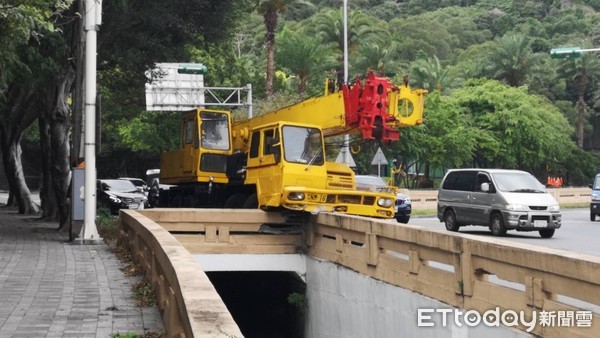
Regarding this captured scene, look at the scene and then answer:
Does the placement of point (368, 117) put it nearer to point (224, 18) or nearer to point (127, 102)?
point (224, 18)

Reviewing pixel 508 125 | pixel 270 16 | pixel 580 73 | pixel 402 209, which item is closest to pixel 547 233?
pixel 402 209

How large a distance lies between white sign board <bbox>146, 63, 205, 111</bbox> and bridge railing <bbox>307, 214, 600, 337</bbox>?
980 inches

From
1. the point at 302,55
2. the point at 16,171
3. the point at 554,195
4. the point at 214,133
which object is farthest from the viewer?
the point at 302,55

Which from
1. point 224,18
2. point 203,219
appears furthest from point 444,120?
point 203,219

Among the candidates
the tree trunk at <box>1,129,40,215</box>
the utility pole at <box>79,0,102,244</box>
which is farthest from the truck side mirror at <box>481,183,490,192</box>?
the tree trunk at <box>1,129,40,215</box>

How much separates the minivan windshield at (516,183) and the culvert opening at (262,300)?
8.17 m

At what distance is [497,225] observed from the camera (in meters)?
24.2

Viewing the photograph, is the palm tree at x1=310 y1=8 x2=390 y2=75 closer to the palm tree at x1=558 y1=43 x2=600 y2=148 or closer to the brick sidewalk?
the palm tree at x1=558 y1=43 x2=600 y2=148

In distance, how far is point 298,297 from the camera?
1652 cm

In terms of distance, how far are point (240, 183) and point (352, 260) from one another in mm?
6889

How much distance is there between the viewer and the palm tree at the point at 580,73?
237 feet

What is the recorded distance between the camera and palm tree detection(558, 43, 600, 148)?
7219 cm

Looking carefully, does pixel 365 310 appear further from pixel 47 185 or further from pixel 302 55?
pixel 302 55

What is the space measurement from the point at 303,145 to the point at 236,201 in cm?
272
